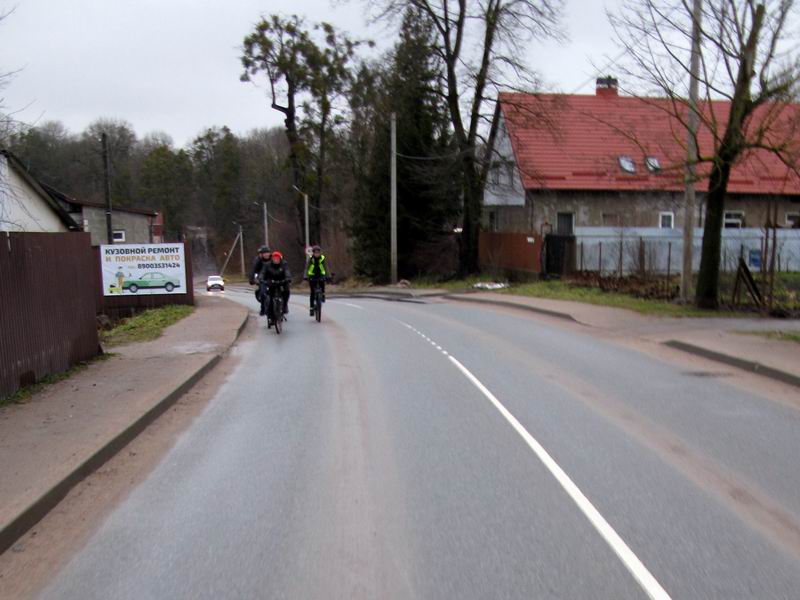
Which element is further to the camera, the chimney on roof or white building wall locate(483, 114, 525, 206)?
the chimney on roof

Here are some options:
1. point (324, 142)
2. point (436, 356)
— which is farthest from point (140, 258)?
point (324, 142)

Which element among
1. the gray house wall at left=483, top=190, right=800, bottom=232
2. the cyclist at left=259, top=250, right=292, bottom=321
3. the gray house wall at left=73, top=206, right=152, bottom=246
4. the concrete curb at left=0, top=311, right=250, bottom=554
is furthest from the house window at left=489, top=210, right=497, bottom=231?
the concrete curb at left=0, top=311, right=250, bottom=554

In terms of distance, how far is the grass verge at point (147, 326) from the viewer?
14430mm

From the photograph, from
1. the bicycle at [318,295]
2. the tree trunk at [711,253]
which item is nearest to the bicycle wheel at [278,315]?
the bicycle at [318,295]

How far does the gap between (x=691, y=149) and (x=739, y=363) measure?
7981 millimetres

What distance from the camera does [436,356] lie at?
12.3m

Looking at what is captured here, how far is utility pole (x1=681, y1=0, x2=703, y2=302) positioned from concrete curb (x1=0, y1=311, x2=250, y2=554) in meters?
12.4

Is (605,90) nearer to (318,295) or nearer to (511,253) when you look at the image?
(511,253)

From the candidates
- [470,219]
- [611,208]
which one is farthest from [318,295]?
[611,208]

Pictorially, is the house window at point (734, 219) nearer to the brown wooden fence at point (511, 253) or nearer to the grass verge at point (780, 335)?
the brown wooden fence at point (511, 253)

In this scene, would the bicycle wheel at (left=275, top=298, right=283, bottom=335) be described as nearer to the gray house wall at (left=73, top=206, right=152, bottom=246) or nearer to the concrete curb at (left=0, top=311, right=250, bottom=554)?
the concrete curb at (left=0, top=311, right=250, bottom=554)

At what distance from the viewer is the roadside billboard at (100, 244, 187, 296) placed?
23.0 metres

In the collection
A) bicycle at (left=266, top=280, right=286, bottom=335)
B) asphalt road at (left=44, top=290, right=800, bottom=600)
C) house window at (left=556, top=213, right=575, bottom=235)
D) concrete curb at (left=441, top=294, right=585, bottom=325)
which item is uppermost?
house window at (left=556, top=213, right=575, bottom=235)

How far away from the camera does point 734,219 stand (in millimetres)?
33750
